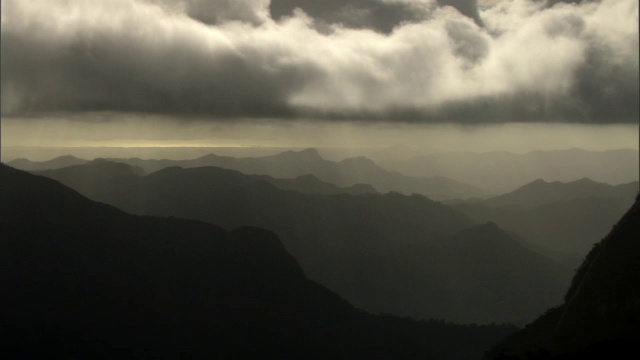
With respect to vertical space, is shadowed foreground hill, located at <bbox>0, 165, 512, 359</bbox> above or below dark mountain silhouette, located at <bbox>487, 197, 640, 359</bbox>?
below

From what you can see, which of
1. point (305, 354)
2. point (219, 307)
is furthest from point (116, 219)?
point (305, 354)

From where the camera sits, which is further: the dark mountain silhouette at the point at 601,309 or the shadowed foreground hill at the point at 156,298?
the shadowed foreground hill at the point at 156,298

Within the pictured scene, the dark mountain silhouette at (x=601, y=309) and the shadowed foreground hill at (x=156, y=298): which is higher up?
the dark mountain silhouette at (x=601, y=309)

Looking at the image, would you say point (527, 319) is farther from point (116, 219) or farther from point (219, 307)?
point (116, 219)

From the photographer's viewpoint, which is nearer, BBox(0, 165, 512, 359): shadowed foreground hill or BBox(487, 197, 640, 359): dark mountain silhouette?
BBox(487, 197, 640, 359): dark mountain silhouette

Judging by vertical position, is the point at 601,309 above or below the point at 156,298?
above
